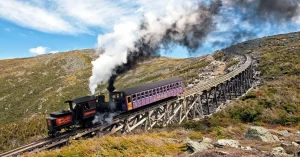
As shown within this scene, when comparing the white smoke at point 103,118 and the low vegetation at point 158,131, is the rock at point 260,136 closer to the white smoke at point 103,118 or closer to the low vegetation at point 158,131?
the low vegetation at point 158,131

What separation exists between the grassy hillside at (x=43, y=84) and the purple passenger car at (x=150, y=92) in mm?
13519

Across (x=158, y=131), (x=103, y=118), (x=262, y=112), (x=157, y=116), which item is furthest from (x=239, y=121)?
(x=103, y=118)

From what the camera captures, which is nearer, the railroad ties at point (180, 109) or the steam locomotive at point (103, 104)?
the steam locomotive at point (103, 104)

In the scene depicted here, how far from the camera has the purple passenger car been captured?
2389cm

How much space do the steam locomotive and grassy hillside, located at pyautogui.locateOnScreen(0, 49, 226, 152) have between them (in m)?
12.0

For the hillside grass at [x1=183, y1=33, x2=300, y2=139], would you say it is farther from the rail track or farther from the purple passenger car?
the purple passenger car

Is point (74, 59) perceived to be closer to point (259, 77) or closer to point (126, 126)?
point (259, 77)

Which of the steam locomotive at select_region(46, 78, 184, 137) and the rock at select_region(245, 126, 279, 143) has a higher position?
the steam locomotive at select_region(46, 78, 184, 137)

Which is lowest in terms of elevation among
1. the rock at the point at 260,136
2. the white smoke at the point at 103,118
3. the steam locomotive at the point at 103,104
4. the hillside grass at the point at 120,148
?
the rock at the point at 260,136

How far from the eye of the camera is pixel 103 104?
23.3 meters

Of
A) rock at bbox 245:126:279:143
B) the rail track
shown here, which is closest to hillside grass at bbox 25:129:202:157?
the rail track

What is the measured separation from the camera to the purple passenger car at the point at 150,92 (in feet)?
78.4

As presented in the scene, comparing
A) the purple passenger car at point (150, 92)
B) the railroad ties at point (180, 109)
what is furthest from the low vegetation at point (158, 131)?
the purple passenger car at point (150, 92)

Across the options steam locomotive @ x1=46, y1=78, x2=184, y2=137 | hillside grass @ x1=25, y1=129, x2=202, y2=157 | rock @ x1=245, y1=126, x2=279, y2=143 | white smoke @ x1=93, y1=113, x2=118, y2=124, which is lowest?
rock @ x1=245, y1=126, x2=279, y2=143
